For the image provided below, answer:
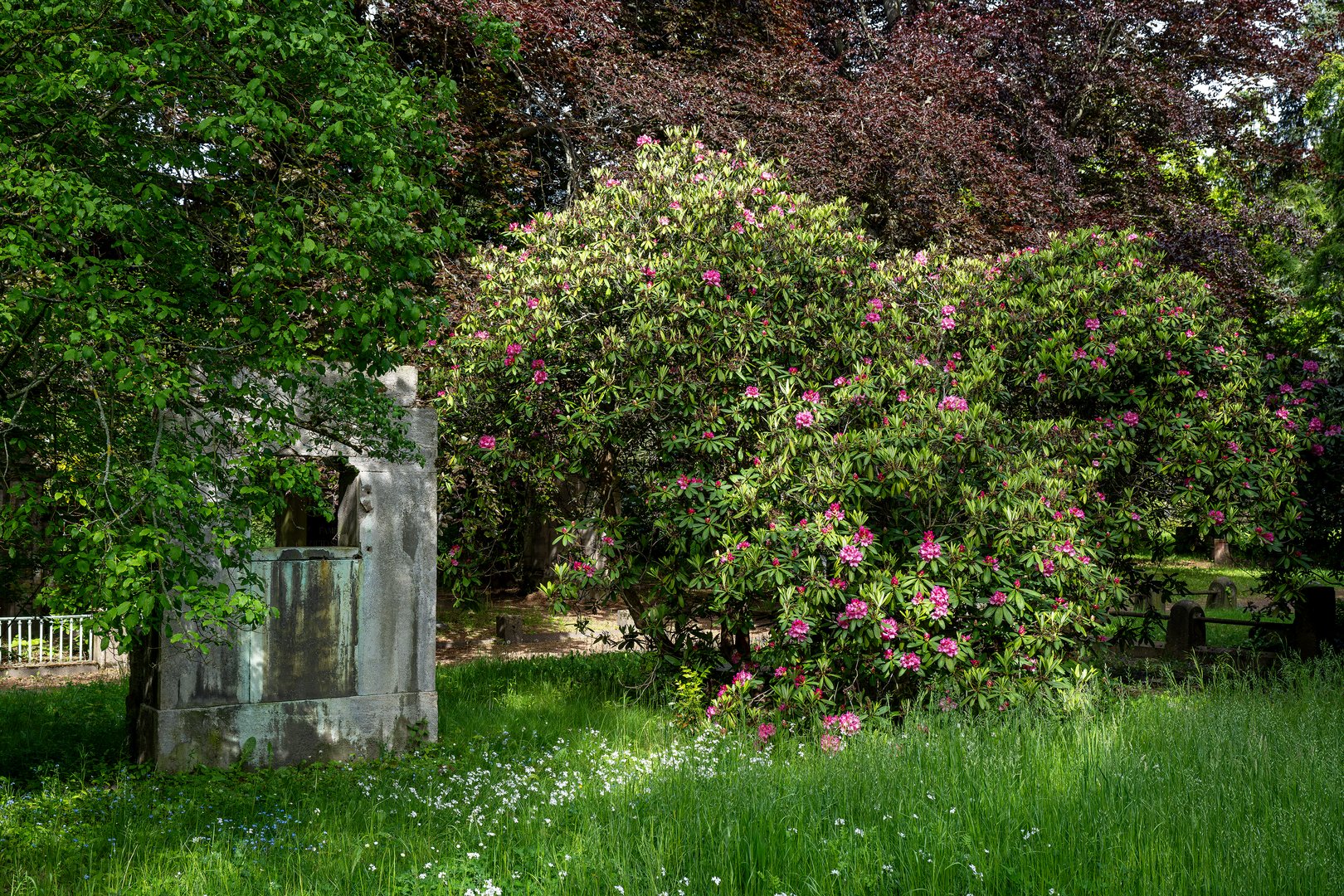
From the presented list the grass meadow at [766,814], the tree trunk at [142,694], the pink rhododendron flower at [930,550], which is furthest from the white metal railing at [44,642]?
the pink rhododendron flower at [930,550]

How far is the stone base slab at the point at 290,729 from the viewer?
23.0 feet

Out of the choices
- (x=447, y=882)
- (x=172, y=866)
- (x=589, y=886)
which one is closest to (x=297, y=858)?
(x=172, y=866)

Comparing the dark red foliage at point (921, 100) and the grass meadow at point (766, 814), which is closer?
the grass meadow at point (766, 814)

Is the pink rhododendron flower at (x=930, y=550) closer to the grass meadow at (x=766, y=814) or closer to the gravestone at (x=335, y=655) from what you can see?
the grass meadow at (x=766, y=814)

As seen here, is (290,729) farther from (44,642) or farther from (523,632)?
(523,632)

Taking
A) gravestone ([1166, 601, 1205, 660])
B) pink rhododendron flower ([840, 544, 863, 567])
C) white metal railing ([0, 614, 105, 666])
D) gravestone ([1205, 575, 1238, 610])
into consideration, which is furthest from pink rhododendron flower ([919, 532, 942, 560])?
gravestone ([1205, 575, 1238, 610])

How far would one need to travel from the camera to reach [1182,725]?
579 cm

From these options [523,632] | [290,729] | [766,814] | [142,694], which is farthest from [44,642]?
[766,814]

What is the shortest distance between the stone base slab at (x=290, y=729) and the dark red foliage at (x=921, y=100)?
730 centimetres

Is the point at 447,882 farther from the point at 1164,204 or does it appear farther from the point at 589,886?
the point at 1164,204

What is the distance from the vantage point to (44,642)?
13.1m

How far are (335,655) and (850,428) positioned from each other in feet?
14.1

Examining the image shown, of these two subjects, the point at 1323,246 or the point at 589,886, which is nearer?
the point at 589,886

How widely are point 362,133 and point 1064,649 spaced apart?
588 centimetres
